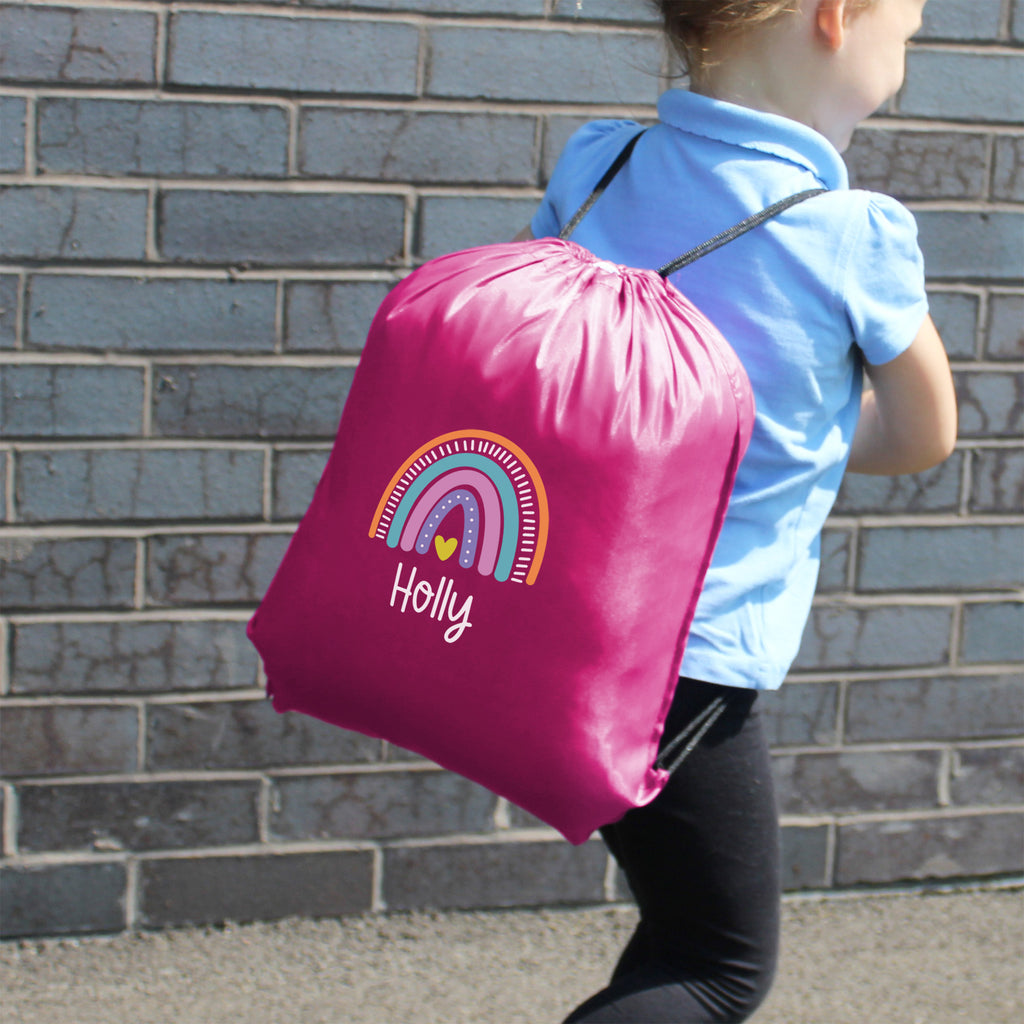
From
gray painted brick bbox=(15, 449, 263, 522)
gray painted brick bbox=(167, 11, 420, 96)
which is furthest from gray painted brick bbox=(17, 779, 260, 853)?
gray painted brick bbox=(167, 11, 420, 96)

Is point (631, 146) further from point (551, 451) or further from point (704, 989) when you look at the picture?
point (704, 989)

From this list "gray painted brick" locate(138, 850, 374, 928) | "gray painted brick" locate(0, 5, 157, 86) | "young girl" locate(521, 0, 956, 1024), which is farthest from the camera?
"gray painted brick" locate(138, 850, 374, 928)

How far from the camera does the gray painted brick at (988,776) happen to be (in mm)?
2854

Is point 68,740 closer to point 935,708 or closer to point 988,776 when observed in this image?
point 935,708

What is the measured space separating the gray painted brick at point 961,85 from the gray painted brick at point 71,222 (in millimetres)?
1520

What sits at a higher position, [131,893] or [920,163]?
[920,163]

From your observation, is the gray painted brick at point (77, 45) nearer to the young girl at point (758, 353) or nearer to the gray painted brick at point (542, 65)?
the gray painted brick at point (542, 65)

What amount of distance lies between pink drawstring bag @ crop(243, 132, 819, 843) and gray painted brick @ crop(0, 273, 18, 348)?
1237mm

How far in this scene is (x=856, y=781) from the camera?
111 inches

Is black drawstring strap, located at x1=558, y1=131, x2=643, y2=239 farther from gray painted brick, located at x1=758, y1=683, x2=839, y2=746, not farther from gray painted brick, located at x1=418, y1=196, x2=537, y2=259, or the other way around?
gray painted brick, located at x1=758, y1=683, x2=839, y2=746

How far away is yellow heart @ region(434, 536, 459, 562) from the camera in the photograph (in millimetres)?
1313

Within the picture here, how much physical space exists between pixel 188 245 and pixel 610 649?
1.46 metres

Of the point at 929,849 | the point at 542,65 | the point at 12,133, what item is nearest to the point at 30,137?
the point at 12,133

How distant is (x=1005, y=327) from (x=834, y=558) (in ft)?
1.96
